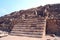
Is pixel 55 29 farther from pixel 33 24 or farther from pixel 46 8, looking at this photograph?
pixel 46 8

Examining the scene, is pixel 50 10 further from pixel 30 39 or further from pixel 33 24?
pixel 30 39

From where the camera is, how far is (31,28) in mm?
12836

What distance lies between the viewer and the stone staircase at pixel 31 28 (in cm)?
1189

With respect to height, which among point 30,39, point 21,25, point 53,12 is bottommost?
point 30,39

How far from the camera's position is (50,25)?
14.5 m

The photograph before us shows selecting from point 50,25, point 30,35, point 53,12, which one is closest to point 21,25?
point 30,35

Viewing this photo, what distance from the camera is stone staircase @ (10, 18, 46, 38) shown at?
11.9 meters

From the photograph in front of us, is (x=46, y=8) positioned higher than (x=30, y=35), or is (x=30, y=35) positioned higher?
(x=46, y=8)

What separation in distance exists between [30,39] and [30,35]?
1109mm

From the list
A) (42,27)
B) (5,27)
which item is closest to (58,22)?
(42,27)

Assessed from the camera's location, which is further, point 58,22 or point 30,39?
point 58,22

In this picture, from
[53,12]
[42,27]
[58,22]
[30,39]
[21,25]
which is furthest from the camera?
[53,12]

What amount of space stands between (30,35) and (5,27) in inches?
215

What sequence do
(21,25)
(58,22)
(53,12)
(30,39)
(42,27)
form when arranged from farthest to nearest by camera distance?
(53,12), (58,22), (21,25), (42,27), (30,39)
